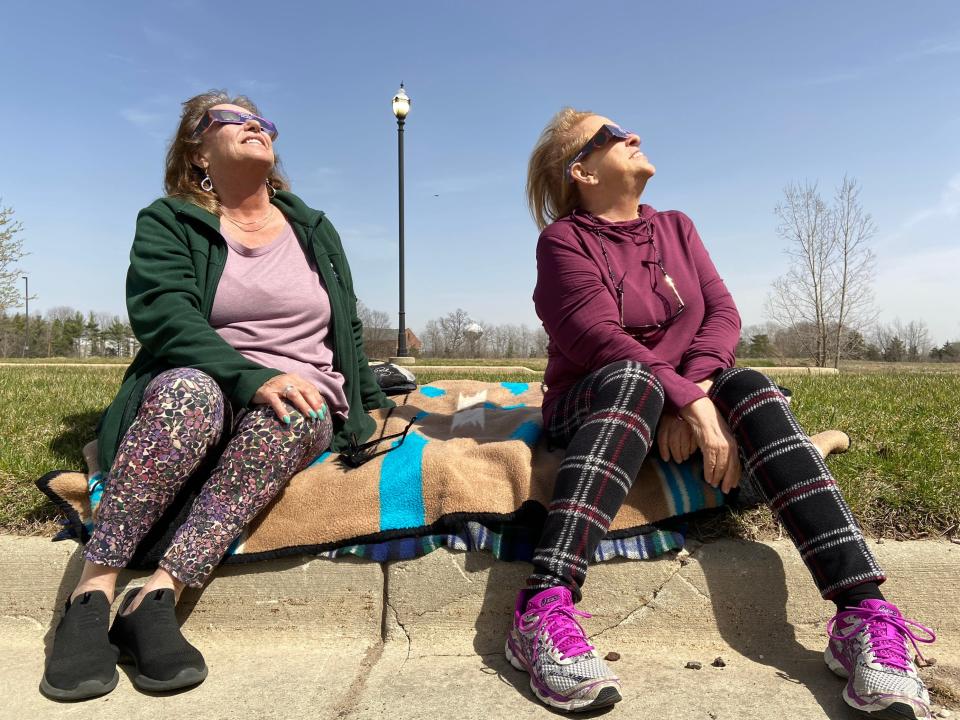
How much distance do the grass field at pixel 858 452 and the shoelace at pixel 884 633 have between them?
469mm

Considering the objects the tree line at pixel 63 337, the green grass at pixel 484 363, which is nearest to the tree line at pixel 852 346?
the green grass at pixel 484 363

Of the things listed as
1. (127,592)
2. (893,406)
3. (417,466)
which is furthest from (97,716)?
(893,406)

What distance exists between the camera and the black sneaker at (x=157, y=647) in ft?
6.08

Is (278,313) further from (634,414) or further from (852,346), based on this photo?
(852,346)

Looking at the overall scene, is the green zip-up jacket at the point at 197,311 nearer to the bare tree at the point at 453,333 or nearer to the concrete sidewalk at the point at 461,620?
the concrete sidewalk at the point at 461,620

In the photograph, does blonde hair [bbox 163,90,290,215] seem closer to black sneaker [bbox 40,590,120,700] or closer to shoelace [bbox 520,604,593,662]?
black sneaker [bbox 40,590,120,700]

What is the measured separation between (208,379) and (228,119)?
1243 millimetres

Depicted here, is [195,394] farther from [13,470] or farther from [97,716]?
[13,470]

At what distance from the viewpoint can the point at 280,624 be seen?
7.32 feet

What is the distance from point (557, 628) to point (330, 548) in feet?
2.69

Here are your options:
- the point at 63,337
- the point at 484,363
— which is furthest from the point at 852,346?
the point at 63,337

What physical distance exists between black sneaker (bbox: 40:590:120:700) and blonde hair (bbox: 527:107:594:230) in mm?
2271

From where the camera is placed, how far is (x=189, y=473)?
2.14 meters

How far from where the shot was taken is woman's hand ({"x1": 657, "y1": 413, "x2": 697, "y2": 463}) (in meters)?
2.21
